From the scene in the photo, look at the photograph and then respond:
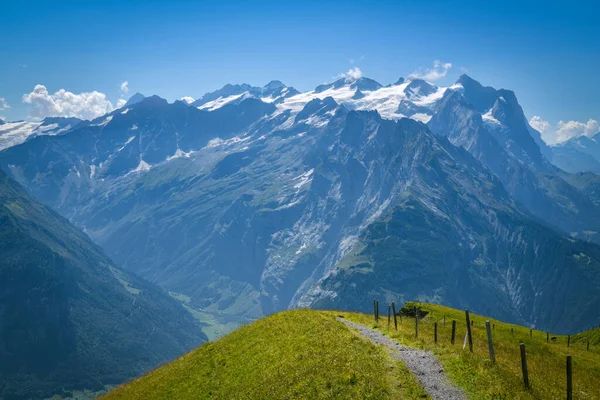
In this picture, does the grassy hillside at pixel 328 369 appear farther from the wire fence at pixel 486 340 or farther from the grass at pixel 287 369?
the wire fence at pixel 486 340

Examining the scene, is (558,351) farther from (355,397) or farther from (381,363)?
(355,397)

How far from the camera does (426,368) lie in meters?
34.2

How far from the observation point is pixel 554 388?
1321 inches

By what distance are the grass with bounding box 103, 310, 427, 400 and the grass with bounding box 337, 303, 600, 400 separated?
160 inches

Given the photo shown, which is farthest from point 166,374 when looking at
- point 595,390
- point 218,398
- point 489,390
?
point 595,390

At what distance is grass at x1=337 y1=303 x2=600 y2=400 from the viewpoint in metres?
30.6

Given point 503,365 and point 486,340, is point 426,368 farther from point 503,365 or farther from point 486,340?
point 486,340

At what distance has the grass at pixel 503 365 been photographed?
30.6 metres

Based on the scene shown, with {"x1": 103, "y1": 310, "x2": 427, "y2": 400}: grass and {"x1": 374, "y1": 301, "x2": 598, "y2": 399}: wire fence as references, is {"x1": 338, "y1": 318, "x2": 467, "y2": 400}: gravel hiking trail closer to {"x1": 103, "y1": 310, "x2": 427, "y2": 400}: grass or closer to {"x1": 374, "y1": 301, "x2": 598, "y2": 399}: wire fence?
{"x1": 103, "y1": 310, "x2": 427, "y2": 400}: grass

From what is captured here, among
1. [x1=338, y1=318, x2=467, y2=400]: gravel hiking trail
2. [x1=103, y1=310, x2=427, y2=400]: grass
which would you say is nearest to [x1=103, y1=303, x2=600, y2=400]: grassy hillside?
[x1=103, y1=310, x2=427, y2=400]: grass

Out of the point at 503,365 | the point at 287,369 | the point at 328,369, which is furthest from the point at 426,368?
the point at 287,369

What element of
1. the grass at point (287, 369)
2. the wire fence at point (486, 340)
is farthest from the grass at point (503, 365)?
the grass at point (287, 369)

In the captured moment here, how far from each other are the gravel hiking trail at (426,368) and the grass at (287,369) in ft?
3.03

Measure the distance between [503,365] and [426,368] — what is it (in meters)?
6.64
